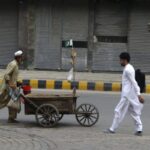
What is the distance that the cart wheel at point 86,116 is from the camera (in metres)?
12.7

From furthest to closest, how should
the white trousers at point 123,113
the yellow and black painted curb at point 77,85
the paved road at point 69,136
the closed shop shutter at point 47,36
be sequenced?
the closed shop shutter at point 47,36 < the yellow and black painted curb at point 77,85 < the white trousers at point 123,113 < the paved road at point 69,136

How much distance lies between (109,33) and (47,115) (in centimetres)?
1245

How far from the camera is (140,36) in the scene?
2445 centimetres

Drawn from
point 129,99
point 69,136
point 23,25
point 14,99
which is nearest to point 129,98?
point 129,99

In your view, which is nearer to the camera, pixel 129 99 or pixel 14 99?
pixel 129 99

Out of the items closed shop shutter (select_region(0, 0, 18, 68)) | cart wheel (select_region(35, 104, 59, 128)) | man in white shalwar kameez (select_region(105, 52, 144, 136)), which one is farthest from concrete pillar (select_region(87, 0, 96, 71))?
man in white shalwar kameez (select_region(105, 52, 144, 136))

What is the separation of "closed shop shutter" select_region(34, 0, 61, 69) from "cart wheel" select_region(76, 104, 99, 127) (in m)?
11.8

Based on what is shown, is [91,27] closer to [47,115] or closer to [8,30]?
[8,30]

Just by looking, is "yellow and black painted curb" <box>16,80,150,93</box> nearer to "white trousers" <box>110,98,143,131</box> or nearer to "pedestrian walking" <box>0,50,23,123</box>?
"pedestrian walking" <box>0,50,23,123</box>

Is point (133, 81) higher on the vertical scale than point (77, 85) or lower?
higher

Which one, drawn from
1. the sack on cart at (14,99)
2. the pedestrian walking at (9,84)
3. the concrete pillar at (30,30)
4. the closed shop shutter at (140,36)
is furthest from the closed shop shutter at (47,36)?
the sack on cart at (14,99)

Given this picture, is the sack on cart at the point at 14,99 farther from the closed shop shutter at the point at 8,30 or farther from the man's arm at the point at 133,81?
the closed shop shutter at the point at 8,30

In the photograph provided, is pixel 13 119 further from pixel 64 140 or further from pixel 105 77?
pixel 105 77

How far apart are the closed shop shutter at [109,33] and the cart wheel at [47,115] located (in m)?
12.2
